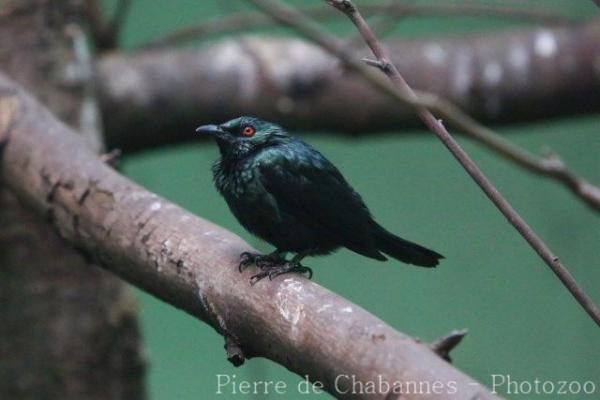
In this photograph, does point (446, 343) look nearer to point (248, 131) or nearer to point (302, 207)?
point (302, 207)

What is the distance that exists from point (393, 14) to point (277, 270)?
2.21m

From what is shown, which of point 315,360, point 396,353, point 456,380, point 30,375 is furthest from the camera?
point 30,375

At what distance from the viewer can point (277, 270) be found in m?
2.18

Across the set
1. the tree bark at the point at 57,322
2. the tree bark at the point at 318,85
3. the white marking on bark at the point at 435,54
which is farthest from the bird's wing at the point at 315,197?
the white marking on bark at the point at 435,54

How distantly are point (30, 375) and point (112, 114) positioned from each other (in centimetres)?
118

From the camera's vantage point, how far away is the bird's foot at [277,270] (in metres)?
2.09

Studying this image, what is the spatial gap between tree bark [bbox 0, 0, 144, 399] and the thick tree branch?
369 mm

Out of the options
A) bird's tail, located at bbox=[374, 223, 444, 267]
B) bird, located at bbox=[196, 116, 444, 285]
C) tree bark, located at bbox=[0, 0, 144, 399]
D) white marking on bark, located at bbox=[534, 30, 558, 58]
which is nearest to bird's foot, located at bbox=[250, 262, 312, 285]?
bird, located at bbox=[196, 116, 444, 285]

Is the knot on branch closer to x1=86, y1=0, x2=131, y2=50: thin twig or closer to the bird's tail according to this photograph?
the bird's tail

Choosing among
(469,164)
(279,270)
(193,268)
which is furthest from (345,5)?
(193,268)

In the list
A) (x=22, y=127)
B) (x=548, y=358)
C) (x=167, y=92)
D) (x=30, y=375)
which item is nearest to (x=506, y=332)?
(x=548, y=358)

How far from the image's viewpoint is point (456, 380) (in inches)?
59.9

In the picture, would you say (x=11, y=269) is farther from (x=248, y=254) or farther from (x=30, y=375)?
(x=248, y=254)

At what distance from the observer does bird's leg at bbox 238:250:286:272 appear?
219cm
